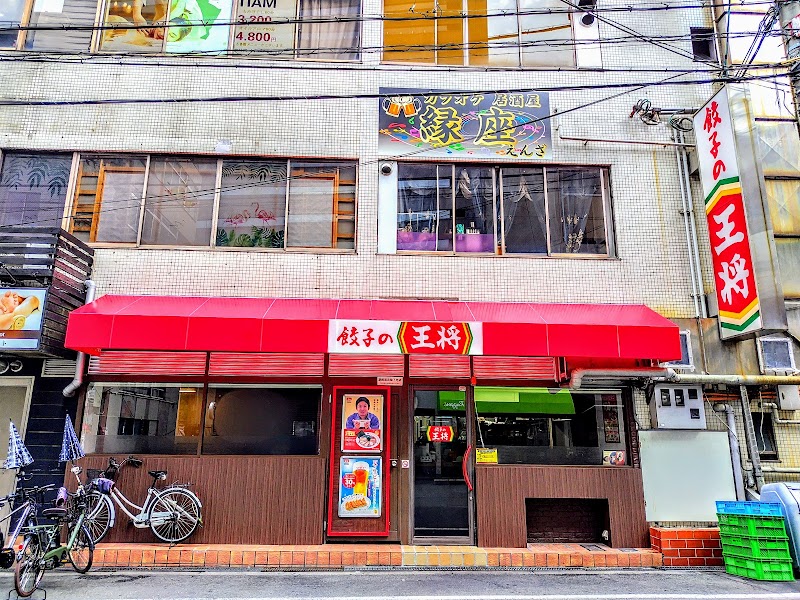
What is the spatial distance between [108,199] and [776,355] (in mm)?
12073

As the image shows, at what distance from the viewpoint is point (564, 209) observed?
1051 centimetres

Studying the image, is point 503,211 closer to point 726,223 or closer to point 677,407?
point 726,223

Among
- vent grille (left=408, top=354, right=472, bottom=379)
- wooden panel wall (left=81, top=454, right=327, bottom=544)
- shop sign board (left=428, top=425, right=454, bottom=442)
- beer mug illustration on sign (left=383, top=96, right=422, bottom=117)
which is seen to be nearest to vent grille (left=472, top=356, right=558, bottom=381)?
vent grille (left=408, top=354, right=472, bottom=379)

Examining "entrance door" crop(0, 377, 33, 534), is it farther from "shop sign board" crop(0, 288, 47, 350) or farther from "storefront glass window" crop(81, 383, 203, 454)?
"shop sign board" crop(0, 288, 47, 350)

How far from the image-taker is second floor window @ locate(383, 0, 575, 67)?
1116 cm

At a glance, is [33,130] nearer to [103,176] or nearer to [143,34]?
[103,176]

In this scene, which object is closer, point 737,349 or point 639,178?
point 737,349

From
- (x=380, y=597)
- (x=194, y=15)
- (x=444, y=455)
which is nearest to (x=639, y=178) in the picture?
(x=444, y=455)

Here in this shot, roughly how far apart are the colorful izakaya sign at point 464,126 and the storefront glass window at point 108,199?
4.60 m

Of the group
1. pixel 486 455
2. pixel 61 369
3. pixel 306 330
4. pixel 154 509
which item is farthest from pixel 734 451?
pixel 61 369

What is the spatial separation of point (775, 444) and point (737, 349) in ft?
5.48

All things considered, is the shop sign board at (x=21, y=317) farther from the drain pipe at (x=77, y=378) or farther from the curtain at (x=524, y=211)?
the curtain at (x=524, y=211)

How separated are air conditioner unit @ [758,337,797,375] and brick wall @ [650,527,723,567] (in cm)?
296

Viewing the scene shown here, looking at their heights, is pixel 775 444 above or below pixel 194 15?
below
